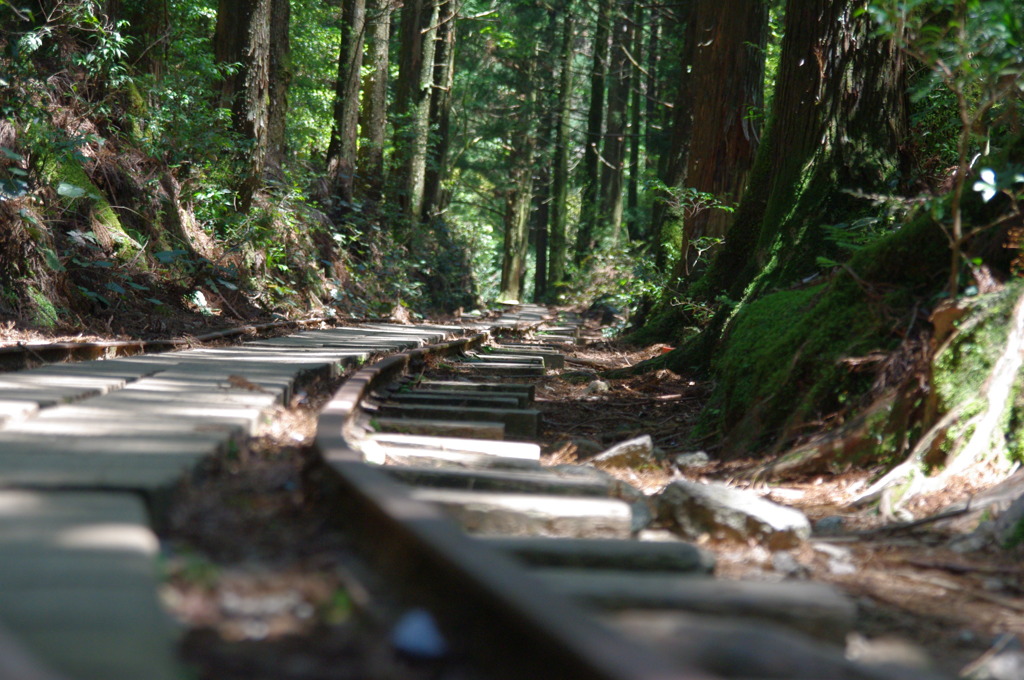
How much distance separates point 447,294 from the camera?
67.0 feet

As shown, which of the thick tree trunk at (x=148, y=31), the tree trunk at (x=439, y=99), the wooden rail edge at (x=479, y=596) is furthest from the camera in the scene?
the tree trunk at (x=439, y=99)

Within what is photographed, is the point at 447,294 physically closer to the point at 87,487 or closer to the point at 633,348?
Result: the point at 633,348

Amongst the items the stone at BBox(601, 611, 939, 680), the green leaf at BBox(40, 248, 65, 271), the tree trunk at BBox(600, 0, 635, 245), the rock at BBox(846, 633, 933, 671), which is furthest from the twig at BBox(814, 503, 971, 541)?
the tree trunk at BBox(600, 0, 635, 245)

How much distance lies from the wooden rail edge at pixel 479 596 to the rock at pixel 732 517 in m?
1.13

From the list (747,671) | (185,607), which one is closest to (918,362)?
(747,671)

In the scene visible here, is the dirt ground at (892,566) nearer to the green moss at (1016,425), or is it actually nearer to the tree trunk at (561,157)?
the green moss at (1016,425)

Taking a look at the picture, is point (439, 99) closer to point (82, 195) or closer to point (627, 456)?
point (82, 195)

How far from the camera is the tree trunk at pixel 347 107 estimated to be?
17.3 meters

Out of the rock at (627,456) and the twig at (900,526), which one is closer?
the twig at (900,526)

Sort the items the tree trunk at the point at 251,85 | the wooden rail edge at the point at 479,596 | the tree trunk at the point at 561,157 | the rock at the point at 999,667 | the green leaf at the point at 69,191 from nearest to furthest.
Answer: the wooden rail edge at the point at 479,596
the rock at the point at 999,667
the green leaf at the point at 69,191
the tree trunk at the point at 251,85
the tree trunk at the point at 561,157

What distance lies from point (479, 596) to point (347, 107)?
16.6 meters

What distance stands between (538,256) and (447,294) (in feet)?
67.5

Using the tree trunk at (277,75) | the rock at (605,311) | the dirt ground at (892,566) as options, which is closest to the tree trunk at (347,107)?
the tree trunk at (277,75)

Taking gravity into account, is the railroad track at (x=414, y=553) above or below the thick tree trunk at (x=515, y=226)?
below
